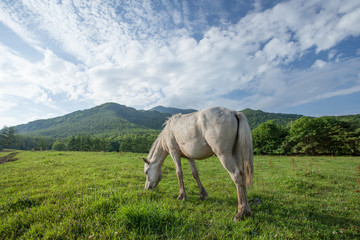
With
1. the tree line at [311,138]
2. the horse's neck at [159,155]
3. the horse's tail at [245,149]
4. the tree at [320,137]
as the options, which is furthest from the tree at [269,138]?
the horse's tail at [245,149]

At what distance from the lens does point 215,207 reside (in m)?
4.28

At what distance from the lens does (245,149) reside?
3.84 m

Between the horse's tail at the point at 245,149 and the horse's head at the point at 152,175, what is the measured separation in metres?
3.33

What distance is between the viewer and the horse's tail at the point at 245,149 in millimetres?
3822

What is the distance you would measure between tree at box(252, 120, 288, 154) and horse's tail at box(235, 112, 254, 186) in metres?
51.0

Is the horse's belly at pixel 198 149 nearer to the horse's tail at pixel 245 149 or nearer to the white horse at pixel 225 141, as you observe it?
the white horse at pixel 225 141

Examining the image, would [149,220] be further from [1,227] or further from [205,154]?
[1,227]

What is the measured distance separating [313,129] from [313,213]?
51.9 metres

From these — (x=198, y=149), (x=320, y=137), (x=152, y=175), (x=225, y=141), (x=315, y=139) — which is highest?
(x=225, y=141)

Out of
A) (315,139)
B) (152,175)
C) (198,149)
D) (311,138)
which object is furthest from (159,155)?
(315,139)

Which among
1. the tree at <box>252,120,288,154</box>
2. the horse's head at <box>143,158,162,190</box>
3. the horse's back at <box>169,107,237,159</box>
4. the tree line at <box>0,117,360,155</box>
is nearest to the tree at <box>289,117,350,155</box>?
the tree line at <box>0,117,360,155</box>

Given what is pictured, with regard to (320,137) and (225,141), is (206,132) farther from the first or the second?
(320,137)

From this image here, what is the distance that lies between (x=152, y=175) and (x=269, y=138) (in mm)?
53221

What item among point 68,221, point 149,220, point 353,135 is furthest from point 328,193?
point 353,135
